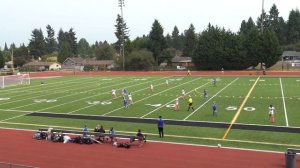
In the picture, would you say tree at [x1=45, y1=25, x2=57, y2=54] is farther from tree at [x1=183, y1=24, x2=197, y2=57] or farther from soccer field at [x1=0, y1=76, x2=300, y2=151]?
soccer field at [x1=0, y1=76, x2=300, y2=151]

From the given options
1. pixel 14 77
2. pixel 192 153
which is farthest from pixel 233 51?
pixel 192 153

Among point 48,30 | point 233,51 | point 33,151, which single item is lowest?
point 33,151

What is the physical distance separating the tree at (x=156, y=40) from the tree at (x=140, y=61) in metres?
8.00

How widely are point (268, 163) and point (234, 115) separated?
32.3 ft

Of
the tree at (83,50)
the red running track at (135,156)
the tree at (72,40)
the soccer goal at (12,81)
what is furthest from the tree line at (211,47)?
the red running track at (135,156)

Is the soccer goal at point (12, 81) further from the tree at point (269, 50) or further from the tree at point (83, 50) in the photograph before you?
the tree at point (83, 50)

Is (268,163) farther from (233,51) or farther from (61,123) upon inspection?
(233,51)

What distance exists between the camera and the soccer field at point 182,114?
1947cm

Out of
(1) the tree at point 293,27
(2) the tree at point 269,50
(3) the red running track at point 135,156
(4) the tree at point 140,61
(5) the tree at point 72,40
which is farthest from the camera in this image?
(5) the tree at point 72,40

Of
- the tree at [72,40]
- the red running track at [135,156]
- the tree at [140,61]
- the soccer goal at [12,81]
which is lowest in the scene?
the red running track at [135,156]

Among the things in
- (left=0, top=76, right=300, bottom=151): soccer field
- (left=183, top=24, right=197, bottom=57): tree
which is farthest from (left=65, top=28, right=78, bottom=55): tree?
(left=0, top=76, right=300, bottom=151): soccer field

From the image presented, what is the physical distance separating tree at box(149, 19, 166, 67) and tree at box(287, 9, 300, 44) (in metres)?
45.7

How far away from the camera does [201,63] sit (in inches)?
2923

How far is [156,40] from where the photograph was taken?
89250 millimetres
